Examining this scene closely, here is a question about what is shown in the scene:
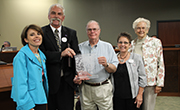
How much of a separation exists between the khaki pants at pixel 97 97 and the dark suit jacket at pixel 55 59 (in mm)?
234

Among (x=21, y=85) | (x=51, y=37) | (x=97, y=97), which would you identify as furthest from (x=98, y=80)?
(x=21, y=85)

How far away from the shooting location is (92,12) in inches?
294

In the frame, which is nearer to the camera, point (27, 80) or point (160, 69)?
point (27, 80)

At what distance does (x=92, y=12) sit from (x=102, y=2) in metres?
0.70

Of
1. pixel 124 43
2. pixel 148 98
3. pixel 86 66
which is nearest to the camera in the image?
pixel 86 66

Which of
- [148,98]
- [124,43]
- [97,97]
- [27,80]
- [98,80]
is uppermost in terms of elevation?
[124,43]

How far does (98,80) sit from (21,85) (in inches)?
33.2

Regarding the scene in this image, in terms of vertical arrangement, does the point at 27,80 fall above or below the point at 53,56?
below

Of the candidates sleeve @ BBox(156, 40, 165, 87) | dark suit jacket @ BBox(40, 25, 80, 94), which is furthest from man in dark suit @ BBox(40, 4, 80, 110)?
sleeve @ BBox(156, 40, 165, 87)

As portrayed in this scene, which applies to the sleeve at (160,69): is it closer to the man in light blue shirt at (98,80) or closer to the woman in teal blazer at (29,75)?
the man in light blue shirt at (98,80)

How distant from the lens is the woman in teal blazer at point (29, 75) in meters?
1.24

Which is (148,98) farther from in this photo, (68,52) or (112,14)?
(112,14)

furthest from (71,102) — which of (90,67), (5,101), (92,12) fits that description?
(92,12)

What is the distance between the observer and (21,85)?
1.24 metres
